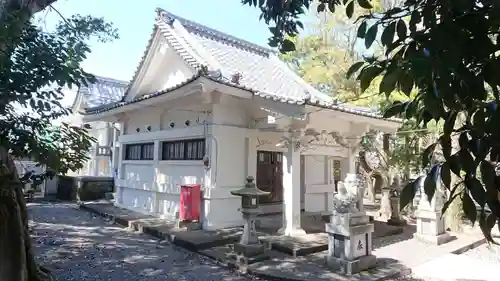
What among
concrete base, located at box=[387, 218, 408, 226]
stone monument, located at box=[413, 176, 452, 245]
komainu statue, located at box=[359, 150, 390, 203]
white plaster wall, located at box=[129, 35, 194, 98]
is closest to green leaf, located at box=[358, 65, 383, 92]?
stone monument, located at box=[413, 176, 452, 245]

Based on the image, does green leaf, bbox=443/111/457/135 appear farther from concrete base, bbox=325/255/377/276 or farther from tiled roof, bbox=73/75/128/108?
tiled roof, bbox=73/75/128/108

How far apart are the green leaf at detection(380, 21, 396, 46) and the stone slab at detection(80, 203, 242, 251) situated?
256 inches

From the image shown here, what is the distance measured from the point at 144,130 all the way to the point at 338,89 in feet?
25.9

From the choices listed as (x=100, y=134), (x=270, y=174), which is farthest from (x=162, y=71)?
(x=100, y=134)

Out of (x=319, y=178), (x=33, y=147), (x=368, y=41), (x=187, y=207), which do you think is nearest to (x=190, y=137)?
(x=187, y=207)

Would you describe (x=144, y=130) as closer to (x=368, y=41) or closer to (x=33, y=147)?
(x=33, y=147)

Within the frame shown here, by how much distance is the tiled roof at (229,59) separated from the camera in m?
9.73

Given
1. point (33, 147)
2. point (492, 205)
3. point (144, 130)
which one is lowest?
point (492, 205)

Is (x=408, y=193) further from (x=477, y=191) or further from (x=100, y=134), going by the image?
(x=100, y=134)

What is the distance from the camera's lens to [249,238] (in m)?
6.47

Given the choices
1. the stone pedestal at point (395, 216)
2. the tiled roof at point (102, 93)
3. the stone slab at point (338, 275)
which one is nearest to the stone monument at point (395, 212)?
the stone pedestal at point (395, 216)

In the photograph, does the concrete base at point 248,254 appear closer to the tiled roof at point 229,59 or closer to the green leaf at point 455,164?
the tiled roof at point 229,59

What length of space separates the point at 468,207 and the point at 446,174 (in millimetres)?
113

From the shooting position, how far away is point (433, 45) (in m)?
1.04
